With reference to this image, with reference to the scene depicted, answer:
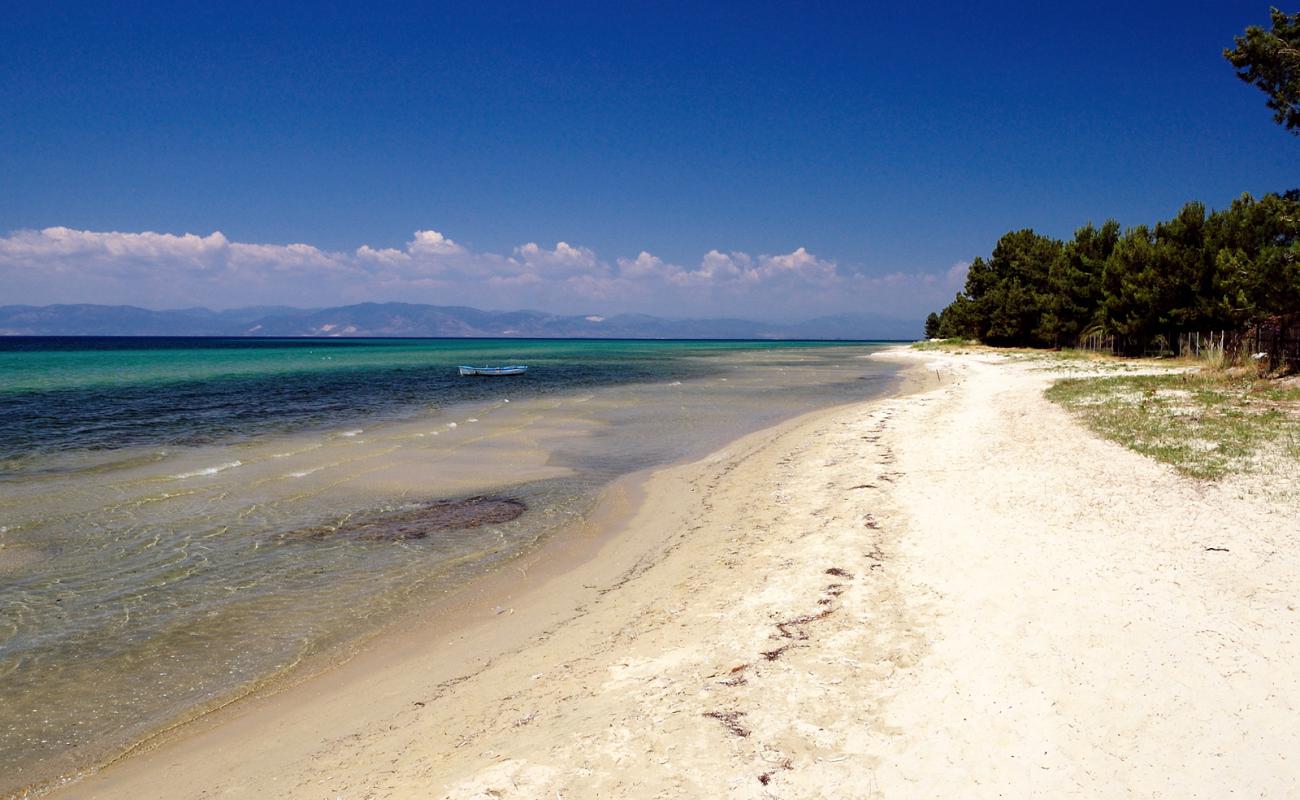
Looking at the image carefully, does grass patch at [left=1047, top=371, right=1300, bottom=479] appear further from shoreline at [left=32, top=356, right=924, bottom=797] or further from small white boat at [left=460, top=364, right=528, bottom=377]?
small white boat at [left=460, top=364, right=528, bottom=377]

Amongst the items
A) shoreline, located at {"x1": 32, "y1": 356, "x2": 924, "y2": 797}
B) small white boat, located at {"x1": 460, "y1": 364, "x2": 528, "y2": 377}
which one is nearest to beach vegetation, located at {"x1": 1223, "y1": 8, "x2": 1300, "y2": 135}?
shoreline, located at {"x1": 32, "y1": 356, "x2": 924, "y2": 797}

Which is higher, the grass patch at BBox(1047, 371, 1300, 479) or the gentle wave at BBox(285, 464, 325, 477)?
the grass patch at BBox(1047, 371, 1300, 479)

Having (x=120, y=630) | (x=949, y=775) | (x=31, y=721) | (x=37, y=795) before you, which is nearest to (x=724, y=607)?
(x=949, y=775)

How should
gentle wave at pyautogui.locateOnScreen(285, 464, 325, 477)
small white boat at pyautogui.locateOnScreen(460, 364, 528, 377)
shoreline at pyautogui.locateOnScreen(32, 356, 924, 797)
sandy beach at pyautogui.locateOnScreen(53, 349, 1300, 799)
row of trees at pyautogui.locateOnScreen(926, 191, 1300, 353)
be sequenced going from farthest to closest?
small white boat at pyautogui.locateOnScreen(460, 364, 528, 377), row of trees at pyautogui.locateOnScreen(926, 191, 1300, 353), gentle wave at pyautogui.locateOnScreen(285, 464, 325, 477), shoreline at pyautogui.locateOnScreen(32, 356, 924, 797), sandy beach at pyautogui.locateOnScreen(53, 349, 1300, 799)

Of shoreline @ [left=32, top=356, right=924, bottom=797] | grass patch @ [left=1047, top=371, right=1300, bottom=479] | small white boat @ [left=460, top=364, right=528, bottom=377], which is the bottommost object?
shoreline @ [left=32, top=356, right=924, bottom=797]

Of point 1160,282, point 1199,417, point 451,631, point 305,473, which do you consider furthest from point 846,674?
point 1160,282

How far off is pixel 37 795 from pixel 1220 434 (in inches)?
769

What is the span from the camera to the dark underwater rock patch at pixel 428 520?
11711 millimetres

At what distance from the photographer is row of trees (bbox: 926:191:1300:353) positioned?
74.6 feet

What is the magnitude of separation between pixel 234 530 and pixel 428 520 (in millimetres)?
3500

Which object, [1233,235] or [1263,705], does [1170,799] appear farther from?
[1233,235]

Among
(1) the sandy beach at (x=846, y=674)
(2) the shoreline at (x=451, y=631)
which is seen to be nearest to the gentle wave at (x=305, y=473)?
(2) the shoreline at (x=451, y=631)

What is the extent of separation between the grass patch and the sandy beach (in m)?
2.14

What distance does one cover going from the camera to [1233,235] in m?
37.8
